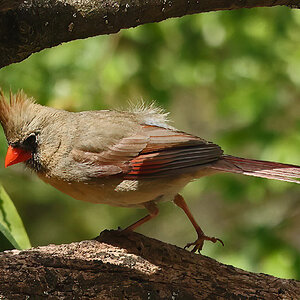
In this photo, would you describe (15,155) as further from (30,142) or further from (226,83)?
(226,83)

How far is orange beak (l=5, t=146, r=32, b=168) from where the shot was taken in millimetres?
3046

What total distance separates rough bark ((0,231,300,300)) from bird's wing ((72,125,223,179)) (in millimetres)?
366

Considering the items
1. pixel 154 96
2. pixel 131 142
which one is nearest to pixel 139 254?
pixel 131 142

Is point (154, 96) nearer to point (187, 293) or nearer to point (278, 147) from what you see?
point (278, 147)

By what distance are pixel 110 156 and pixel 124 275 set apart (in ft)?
2.45

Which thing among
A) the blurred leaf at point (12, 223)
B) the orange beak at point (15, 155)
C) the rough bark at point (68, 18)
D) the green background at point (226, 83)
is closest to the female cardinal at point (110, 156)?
the orange beak at point (15, 155)

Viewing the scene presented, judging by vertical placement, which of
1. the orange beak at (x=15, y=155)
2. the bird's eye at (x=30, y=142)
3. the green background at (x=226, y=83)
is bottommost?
the orange beak at (x=15, y=155)

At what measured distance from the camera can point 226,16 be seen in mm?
5328

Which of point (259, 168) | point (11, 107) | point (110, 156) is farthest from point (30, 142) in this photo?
point (259, 168)

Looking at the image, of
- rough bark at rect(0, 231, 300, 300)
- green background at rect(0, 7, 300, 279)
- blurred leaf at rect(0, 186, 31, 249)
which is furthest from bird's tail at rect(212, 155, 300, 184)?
green background at rect(0, 7, 300, 279)

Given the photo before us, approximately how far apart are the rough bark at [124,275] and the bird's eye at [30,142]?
688 mm

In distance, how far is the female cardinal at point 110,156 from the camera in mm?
2979

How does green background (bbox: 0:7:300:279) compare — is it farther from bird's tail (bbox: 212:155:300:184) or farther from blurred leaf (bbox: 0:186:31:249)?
blurred leaf (bbox: 0:186:31:249)

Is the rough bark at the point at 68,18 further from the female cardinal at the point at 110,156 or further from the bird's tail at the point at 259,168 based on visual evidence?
the bird's tail at the point at 259,168
